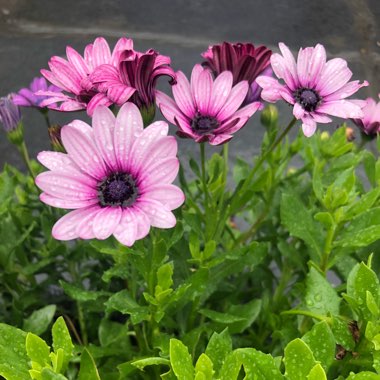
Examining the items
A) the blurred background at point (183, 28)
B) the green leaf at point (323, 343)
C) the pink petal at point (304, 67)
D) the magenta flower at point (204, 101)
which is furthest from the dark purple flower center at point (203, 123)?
the blurred background at point (183, 28)

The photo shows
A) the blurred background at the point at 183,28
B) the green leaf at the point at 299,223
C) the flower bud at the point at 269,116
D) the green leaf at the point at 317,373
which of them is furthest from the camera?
the blurred background at the point at 183,28

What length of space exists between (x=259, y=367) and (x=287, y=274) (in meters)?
0.38

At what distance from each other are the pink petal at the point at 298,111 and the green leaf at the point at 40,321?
0.40m

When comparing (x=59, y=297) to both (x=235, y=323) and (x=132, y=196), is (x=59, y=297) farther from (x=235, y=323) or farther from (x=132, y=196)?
(x=132, y=196)

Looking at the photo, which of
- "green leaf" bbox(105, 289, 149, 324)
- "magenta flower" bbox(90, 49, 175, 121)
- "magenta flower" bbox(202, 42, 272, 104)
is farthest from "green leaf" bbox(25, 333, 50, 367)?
"magenta flower" bbox(202, 42, 272, 104)

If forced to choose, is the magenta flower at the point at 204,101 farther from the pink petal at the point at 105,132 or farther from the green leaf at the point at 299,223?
the green leaf at the point at 299,223

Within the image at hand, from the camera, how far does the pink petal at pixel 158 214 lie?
0.46 metres

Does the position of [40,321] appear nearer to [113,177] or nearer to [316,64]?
[113,177]

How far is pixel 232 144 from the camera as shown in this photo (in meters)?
1.53

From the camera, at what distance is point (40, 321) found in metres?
0.76

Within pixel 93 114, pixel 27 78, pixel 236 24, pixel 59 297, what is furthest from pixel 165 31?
pixel 93 114

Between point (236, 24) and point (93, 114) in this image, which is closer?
point (93, 114)

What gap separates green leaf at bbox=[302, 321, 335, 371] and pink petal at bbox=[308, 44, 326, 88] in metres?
0.24

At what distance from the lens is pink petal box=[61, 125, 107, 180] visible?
488 millimetres
